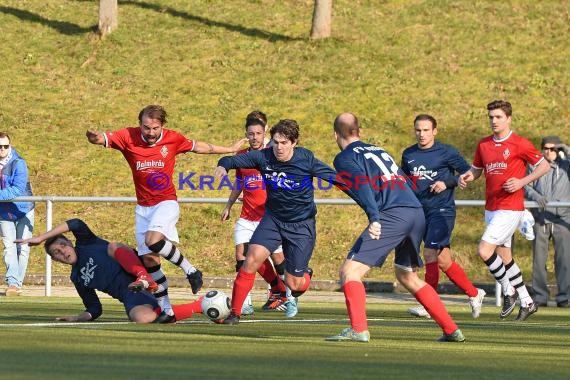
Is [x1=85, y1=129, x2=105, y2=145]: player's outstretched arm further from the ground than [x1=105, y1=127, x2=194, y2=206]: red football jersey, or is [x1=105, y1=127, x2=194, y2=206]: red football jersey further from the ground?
[x1=85, y1=129, x2=105, y2=145]: player's outstretched arm

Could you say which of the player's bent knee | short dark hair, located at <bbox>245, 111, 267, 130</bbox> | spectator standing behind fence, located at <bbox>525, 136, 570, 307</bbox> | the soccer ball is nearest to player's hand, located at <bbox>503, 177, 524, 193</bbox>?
short dark hair, located at <bbox>245, 111, 267, 130</bbox>

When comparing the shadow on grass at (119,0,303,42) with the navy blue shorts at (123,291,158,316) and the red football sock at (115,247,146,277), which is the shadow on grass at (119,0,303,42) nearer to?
the navy blue shorts at (123,291,158,316)

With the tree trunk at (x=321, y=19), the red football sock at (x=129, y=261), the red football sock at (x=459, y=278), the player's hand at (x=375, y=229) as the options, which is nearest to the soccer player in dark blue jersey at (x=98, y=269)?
the red football sock at (x=129, y=261)

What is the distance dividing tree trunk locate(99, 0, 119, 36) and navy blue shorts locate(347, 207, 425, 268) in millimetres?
25073

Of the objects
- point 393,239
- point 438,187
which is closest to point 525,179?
point 438,187

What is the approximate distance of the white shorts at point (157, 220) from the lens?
44.3ft

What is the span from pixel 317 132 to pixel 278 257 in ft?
41.2

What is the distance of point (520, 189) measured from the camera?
48.8 ft

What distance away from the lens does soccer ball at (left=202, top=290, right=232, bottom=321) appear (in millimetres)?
12180

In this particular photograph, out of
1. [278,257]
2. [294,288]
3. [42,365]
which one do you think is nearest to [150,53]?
[278,257]

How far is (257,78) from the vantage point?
31.9m

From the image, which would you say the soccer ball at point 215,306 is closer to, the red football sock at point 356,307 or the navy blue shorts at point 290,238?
the navy blue shorts at point 290,238

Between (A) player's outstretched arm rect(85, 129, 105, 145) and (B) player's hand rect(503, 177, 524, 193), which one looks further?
(B) player's hand rect(503, 177, 524, 193)

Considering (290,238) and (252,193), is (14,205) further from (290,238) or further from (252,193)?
(290,238)
